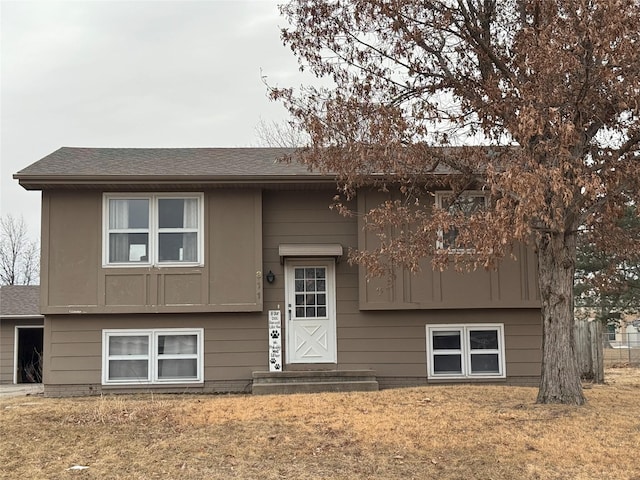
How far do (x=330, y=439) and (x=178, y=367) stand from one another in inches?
216

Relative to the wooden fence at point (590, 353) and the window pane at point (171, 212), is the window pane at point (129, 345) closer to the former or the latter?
the window pane at point (171, 212)

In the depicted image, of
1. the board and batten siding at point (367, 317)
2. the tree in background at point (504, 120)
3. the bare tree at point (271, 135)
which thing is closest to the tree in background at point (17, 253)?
the bare tree at point (271, 135)

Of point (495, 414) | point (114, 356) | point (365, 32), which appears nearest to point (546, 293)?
point (495, 414)

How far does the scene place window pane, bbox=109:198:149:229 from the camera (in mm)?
12406

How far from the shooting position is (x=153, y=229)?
12375 mm

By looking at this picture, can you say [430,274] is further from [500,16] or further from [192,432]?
[192,432]

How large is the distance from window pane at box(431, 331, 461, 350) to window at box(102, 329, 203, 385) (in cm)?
441

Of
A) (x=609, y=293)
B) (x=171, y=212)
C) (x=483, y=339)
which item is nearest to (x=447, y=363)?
(x=483, y=339)

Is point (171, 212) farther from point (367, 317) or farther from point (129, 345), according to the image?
point (367, 317)

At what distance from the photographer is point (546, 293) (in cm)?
929

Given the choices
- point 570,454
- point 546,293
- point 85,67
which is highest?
point 85,67

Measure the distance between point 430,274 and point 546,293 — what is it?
133 inches

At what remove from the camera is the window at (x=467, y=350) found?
12.7m

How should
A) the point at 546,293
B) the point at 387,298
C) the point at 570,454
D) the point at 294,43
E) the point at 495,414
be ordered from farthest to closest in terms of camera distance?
the point at 387,298
the point at 294,43
the point at 546,293
the point at 495,414
the point at 570,454
